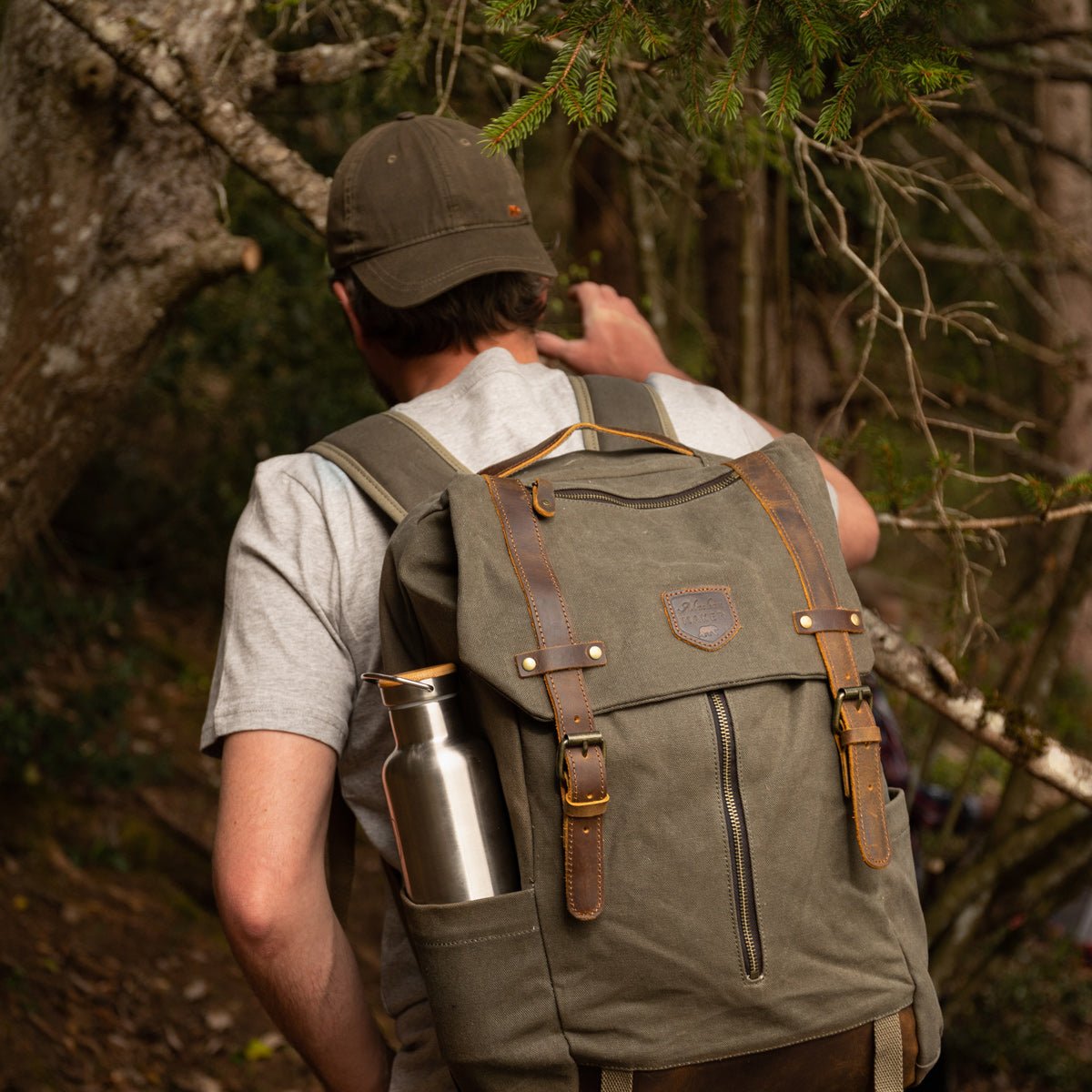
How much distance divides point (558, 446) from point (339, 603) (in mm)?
391

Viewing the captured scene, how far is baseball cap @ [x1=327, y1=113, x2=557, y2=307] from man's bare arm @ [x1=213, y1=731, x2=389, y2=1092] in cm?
76

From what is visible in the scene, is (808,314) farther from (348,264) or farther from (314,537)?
(314,537)

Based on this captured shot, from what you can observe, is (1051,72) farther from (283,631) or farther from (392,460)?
(283,631)

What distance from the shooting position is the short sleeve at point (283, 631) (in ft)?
4.91

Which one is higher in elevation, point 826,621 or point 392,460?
point 392,460

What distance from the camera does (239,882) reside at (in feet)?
4.83

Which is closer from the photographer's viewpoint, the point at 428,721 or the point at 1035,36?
the point at 428,721

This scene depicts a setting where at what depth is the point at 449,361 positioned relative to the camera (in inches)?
72.3

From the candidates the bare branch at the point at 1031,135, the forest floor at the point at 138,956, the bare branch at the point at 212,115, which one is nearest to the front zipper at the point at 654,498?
the bare branch at the point at 212,115

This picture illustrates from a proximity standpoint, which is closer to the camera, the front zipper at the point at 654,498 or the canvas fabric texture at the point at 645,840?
the canvas fabric texture at the point at 645,840

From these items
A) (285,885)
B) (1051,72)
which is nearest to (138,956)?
(285,885)

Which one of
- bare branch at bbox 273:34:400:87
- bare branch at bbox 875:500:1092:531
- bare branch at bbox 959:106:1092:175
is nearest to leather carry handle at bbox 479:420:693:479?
bare branch at bbox 875:500:1092:531

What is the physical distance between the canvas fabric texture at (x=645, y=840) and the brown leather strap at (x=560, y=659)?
1 centimetres

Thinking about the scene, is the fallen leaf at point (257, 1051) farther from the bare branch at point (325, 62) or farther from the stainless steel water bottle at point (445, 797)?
the bare branch at point (325, 62)
